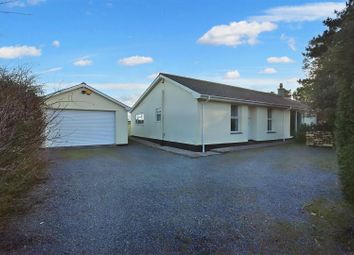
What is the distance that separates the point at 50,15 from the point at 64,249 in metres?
7.02

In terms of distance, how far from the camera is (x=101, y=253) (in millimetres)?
3787

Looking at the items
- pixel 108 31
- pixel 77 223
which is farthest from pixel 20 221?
pixel 108 31

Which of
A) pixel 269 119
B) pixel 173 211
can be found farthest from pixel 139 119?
pixel 173 211

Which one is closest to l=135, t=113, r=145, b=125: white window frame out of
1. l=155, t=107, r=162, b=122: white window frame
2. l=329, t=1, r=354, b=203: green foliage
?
l=155, t=107, r=162, b=122: white window frame

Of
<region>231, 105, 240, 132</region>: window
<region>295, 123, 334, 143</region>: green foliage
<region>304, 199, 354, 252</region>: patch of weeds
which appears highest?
<region>231, 105, 240, 132</region>: window

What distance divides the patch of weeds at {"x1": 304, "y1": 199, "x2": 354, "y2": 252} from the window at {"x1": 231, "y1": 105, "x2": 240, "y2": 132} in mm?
11049

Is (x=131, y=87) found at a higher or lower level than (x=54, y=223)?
higher

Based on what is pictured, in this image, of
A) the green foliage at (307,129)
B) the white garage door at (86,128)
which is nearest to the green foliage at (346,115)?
the green foliage at (307,129)

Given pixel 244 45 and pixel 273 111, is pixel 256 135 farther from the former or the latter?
pixel 244 45

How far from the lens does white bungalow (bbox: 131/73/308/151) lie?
15.4m

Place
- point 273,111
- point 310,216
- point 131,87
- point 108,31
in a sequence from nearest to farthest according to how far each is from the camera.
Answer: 1. point 310,216
2. point 108,31
3. point 273,111
4. point 131,87

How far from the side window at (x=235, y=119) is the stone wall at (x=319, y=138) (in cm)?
525

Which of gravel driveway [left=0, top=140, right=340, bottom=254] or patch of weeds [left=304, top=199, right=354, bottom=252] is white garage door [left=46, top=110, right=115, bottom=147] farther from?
patch of weeds [left=304, top=199, right=354, bottom=252]

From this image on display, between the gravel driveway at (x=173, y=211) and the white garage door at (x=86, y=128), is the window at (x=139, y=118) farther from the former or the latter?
the gravel driveway at (x=173, y=211)
